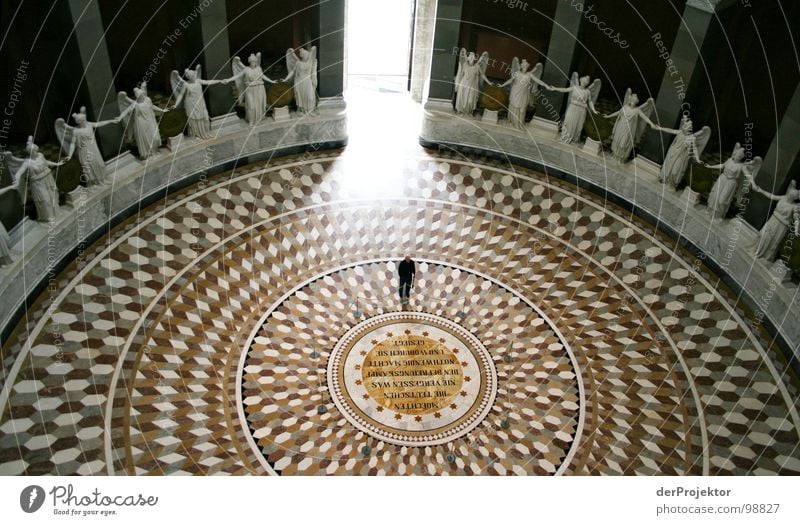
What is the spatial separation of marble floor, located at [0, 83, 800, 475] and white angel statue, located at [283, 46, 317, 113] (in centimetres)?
173

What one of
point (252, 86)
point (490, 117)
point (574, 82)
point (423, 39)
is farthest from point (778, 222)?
A: point (252, 86)

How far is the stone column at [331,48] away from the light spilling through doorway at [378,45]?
5.60 feet

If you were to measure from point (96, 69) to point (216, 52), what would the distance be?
2.62 m

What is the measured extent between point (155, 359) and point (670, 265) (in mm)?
Result: 9279

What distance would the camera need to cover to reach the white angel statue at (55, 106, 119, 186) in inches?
506

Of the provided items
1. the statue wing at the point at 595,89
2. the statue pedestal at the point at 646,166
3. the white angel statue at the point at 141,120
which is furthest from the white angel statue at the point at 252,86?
the statue pedestal at the point at 646,166

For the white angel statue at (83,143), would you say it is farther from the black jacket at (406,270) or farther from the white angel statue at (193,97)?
the black jacket at (406,270)

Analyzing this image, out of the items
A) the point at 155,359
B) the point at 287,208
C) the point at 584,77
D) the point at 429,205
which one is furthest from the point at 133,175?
the point at 584,77

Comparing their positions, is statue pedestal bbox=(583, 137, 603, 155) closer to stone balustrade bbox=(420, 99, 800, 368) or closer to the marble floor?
stone balustrade bbox=(420, 99, 800, 368)

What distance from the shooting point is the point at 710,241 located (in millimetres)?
13742

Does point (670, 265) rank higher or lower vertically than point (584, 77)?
lower
